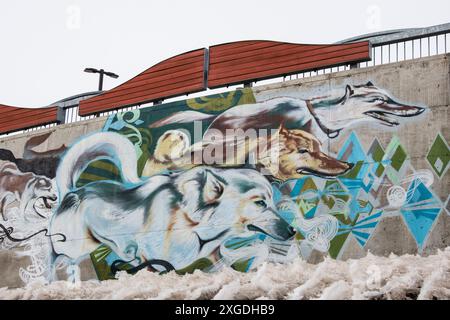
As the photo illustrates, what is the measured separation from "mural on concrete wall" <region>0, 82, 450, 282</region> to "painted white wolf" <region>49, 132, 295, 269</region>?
3cm

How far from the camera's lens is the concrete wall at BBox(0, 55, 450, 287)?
13.8 meters

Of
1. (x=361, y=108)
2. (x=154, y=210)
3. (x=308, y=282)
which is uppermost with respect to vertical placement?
(x=361, y=108)

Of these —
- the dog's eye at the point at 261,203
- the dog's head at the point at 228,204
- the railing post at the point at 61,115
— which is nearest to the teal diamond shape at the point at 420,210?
the dog's head at the point at 228,204

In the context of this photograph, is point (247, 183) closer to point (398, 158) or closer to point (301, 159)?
point (301, 159)

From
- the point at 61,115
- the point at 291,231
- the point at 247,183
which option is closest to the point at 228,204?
the point at 247,183

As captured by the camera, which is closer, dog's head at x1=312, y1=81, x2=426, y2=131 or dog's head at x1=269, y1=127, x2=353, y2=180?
dog's head at x1=312, y1=81, x2=426, y2=131

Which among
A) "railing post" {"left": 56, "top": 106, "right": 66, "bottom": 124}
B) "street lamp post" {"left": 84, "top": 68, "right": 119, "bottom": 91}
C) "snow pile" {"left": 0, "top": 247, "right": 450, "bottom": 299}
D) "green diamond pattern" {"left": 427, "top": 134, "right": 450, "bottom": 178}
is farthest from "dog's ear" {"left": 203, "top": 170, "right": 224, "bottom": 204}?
"street lamp post" {"left": 84, "top": 68, "right": 119, "bottom": 91}

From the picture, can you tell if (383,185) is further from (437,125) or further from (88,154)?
(88,154)

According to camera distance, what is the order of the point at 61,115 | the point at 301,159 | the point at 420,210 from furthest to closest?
the point at 61,115 → the point at 301,159 → the point at 420,210

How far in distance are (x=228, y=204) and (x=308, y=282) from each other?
2902mm

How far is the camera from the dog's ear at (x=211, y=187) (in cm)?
1602

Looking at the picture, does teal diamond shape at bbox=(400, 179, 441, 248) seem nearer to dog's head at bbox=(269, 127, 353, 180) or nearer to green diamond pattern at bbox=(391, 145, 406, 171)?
green diamond pattern at bbox=(391, 145, 406, 171)

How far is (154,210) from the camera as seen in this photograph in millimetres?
16844
